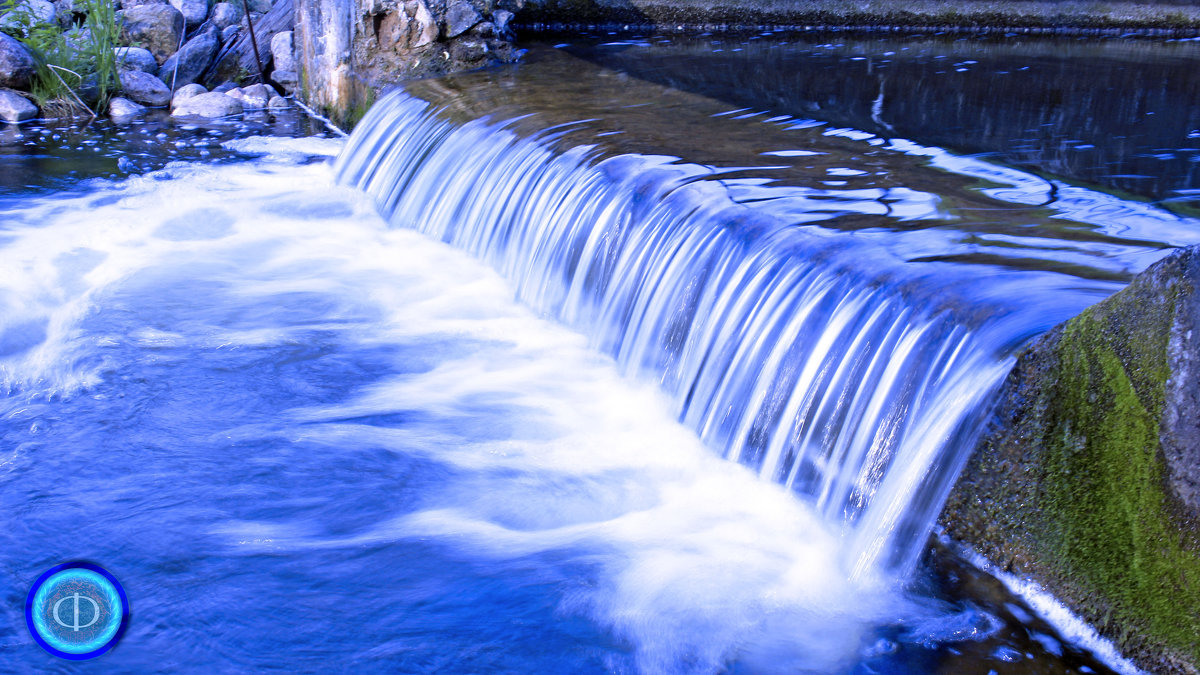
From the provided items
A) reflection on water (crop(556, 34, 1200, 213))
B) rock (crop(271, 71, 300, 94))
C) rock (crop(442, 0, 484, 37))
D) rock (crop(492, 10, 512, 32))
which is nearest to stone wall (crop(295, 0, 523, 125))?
rock (crop(442, 0, 484, 37))

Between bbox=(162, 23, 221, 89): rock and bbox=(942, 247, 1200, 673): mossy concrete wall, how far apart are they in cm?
890

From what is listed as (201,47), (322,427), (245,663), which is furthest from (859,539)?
(201,47)

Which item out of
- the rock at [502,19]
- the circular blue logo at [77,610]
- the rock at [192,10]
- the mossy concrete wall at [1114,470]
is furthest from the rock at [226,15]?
the mossy concrete wall at [1114,470]

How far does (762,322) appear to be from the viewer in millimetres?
3400

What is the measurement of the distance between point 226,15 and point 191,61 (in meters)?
0.96

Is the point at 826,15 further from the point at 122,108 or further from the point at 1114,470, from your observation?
the point at 1114,470

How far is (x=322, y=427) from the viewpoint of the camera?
376 cm

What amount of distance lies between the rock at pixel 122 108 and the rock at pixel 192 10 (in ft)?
5.31

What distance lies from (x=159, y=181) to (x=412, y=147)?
6.36 ft

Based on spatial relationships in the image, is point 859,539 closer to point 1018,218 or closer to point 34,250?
point 1018,218

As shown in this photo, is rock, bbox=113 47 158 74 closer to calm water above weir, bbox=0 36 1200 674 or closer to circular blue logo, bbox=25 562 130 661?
calm water above weir, bbox=0 36 1200 674

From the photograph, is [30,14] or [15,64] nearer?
[15,64]

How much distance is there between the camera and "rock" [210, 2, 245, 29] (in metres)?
10.1

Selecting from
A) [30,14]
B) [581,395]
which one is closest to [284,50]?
[30,14]
